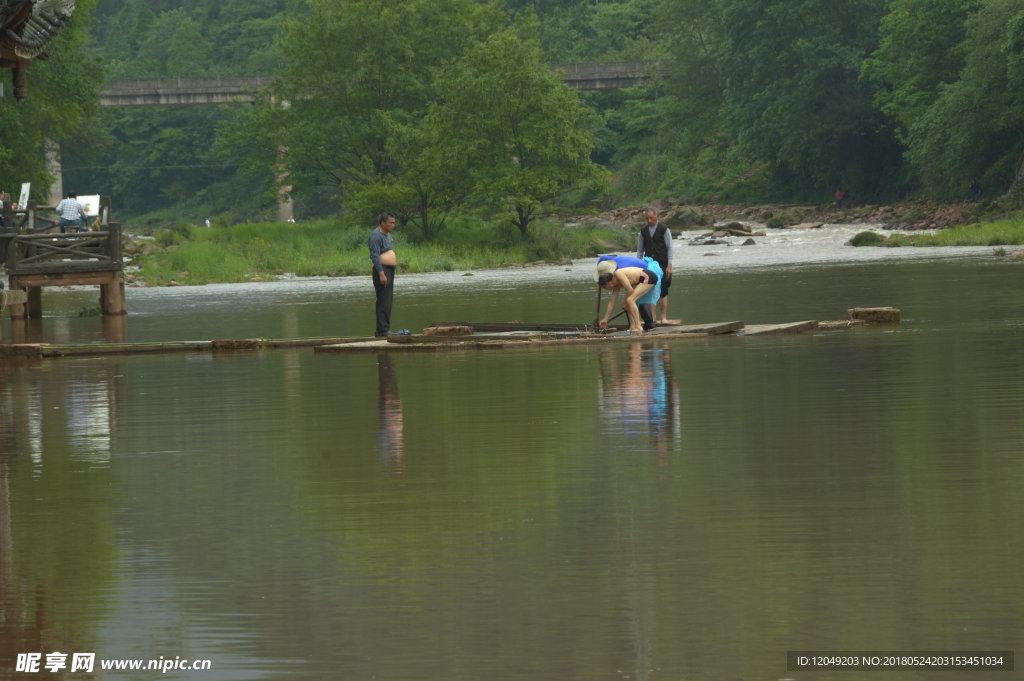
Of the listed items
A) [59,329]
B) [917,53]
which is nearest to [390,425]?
[59,329]

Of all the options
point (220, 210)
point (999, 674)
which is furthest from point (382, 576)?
point (220, 210)

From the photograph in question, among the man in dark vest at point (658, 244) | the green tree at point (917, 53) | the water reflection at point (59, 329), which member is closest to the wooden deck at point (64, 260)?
the water reflection at point (59, 329)

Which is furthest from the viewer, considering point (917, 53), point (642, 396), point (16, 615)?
point (917, 53)

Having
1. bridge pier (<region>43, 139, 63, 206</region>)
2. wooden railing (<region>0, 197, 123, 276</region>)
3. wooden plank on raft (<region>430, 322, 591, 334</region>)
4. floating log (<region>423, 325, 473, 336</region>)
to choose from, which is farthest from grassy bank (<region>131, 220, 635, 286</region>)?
floating log (<region>423, 325, 473, 336</region>)

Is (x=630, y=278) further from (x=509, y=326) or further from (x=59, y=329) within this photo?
(x=59, y=329)

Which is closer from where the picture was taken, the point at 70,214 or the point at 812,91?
the point at 70,214

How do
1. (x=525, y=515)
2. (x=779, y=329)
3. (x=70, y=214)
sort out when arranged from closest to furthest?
(x=525, y=515) < (x=779, y=329) < (x=70, y=214)

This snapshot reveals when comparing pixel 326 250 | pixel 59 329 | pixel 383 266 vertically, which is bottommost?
pixel 59 329

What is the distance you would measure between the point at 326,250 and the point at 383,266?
1720 inches

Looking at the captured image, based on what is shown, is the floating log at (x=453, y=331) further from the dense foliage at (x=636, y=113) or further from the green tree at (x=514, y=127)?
the green tree at (x=514, y=127)

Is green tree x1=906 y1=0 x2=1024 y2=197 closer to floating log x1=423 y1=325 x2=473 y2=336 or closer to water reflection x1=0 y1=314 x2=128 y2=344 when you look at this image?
Result: water reflection x1=0 y1=314 x2=128 y2=344

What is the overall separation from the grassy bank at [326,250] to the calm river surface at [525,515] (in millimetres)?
38285

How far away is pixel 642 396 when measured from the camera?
48.7ft

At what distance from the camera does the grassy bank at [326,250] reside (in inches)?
2250
